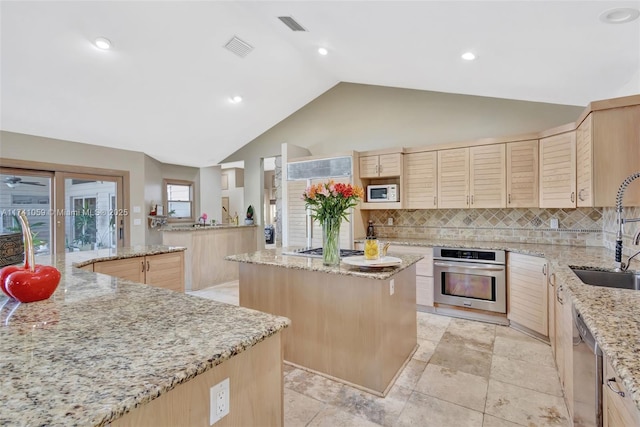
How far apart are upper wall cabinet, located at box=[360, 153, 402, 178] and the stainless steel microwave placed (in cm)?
16

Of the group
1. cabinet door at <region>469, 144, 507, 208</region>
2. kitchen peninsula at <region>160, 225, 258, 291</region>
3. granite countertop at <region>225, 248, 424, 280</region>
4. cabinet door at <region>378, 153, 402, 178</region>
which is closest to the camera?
granite countertop at <region>225, 248, 424, 280</region>

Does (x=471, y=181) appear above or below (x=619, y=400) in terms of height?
above

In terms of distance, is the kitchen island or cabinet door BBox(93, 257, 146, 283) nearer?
the kitchen island

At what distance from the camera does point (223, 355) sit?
85 centimetres

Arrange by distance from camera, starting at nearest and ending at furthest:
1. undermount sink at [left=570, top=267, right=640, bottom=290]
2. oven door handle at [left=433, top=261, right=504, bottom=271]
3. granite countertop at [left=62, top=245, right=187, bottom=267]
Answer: undermount sink at [left=570, top=267, right=640, bottom=290], granite countertop at [left=62, top=245, right=187, bottom=267], oven door handle at [left=433, top=261, right=504, bottom=271]

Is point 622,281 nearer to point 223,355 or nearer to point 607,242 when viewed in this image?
point 607,242

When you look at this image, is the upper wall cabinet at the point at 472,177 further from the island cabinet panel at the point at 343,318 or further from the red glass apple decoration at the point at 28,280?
the red glass apple decoration at the point at 28,280

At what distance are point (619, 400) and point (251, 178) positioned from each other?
225 inches

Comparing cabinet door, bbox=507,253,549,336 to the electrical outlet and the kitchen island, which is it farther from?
the electrical outlet

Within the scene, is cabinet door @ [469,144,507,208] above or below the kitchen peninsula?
above

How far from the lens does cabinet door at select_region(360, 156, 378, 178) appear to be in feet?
14.0

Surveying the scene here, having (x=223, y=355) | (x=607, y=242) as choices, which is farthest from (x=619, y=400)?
(x=607, y=242)

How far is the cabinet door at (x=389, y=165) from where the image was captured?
4.11 metres

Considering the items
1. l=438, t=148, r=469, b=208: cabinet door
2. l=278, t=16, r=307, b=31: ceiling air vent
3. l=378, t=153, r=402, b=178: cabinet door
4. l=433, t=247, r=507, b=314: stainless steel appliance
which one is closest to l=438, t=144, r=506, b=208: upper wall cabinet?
l=438, t=148, r=469, b=208: cabinet door
